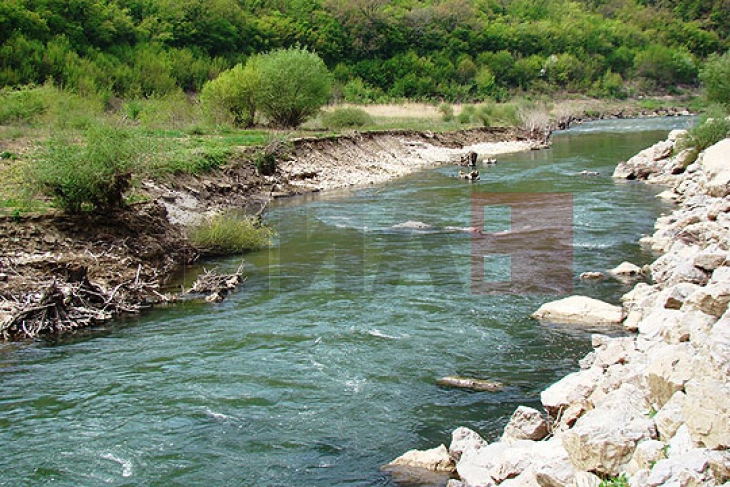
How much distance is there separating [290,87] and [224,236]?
86.5ft

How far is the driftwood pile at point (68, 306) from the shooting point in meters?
14.1

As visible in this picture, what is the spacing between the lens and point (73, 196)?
61.0 ft

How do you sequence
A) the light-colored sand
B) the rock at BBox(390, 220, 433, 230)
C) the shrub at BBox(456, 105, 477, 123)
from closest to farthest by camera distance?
the rock at BBox(390, 220, 433, 230) → the light-colored sand → the shrub at BBox(456, 105, 477, 123)

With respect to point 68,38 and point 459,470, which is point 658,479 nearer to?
point 459,470

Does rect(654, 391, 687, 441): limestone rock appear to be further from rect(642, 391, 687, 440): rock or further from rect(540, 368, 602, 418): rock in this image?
rect(540, 368, 602, 418): rock

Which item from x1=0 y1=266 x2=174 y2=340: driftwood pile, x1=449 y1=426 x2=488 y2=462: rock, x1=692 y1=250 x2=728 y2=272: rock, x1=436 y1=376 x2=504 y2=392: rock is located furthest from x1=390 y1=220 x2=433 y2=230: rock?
x1=449 y1=426 x2=488 y2=462: rock

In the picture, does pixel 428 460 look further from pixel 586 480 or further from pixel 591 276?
pixel 591 276

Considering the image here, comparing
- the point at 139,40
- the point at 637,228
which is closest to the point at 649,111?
the point at 139,40

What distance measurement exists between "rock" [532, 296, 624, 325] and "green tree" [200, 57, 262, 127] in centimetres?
3327

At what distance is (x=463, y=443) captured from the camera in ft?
27.2

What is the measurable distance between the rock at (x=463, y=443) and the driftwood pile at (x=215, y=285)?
9.02 meters

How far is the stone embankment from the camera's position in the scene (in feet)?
19.4

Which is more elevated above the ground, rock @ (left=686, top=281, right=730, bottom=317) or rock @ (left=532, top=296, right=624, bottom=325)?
rock @ (left=686, top=281, right=730, bottom=317)

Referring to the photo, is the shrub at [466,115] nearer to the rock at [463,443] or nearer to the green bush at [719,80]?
the green bush at [719,80]
